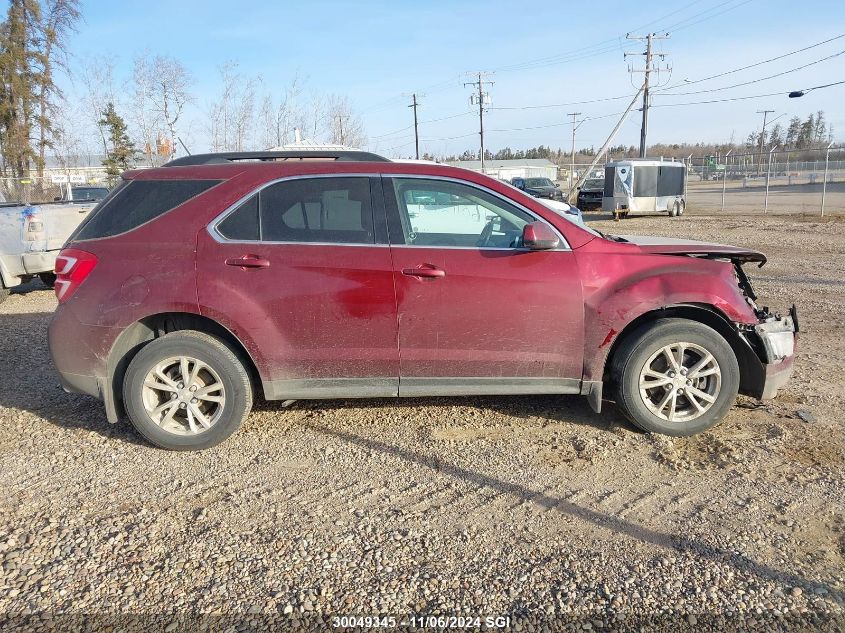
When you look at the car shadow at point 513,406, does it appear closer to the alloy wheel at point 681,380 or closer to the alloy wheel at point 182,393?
the alloy wheel at point 681,380

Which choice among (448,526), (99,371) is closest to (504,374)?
(448,526)

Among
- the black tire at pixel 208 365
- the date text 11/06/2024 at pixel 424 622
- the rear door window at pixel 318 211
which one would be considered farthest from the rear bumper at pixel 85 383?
the date text 11/06/2024 at pixel 424 622

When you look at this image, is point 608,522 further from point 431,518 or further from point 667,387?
point 667,387

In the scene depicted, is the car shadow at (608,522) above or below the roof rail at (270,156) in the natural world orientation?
below

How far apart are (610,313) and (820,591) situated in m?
1.87

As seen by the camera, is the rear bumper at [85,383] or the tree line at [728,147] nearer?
the rear bumper at [85,383]

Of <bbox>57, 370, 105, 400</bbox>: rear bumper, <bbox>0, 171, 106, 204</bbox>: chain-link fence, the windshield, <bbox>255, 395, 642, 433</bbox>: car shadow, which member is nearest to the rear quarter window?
<bbox>57, 370, 105, 400</bbox>: rear bumper

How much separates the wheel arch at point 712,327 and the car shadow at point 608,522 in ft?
3.72

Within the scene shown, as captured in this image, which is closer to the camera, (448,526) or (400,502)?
(448,526)

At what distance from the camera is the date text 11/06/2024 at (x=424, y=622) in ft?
8.31

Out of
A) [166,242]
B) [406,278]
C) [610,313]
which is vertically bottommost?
[610,313]

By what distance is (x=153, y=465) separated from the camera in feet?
13.0

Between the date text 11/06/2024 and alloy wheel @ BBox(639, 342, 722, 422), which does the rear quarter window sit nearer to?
the date text 11/06/2024

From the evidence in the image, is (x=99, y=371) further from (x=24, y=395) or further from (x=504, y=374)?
(x=504, y=374)
